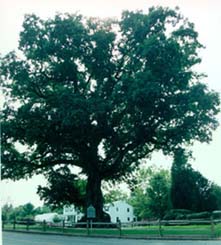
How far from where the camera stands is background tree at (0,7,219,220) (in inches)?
544

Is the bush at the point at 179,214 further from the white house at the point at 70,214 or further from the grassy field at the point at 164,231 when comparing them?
the white house at the point at 70,214

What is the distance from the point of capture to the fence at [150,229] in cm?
900

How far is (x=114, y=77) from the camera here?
15242 mm

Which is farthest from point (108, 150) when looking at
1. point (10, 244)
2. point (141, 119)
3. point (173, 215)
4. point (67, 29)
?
point (10, 244)

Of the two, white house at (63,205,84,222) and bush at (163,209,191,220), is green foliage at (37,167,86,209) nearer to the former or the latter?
bush at (163,209,191,220)

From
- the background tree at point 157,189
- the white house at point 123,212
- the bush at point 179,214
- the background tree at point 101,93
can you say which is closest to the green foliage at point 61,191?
the background tree at point 101,93

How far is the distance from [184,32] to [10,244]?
1006 cm

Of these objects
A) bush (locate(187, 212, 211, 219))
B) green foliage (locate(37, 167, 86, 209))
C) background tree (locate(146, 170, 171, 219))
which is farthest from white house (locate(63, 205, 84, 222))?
bush (locate(187, 212, 211, 219))

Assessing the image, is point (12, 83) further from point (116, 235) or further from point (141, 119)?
point (116, 235)

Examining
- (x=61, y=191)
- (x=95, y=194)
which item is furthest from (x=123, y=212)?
(x=95, y=194)

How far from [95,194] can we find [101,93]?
376 centimetres

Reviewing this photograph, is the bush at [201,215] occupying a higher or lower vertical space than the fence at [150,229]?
higher

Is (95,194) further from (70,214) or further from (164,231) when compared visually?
(70,214)

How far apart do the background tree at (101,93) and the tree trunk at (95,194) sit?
4cm
